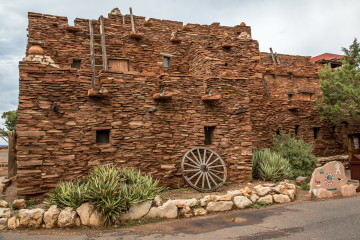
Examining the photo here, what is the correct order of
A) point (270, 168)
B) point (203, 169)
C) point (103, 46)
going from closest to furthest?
point (203, 169) → point (270, 168) → point (103, 46)

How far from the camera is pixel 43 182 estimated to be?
7.11 meters

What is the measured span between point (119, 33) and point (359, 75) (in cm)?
1169

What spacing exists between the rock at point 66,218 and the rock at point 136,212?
0.99 metres

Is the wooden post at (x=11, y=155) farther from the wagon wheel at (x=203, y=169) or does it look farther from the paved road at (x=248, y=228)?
the wagon wheel at (x=203, y=169)

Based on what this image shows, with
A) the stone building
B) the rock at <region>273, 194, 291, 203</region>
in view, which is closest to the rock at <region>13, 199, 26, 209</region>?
the stone building

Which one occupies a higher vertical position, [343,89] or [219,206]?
[343,89]

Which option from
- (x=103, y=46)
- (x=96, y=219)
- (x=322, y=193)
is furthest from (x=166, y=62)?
(x=96, y=219)

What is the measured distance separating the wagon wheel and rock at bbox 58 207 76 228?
11.4ft

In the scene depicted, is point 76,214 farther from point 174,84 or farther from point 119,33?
point 119,33

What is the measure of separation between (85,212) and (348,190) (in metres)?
7.48

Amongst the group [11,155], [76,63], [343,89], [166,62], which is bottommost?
[11,155]

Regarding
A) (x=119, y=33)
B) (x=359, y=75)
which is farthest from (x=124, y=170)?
(x=359, y=75)

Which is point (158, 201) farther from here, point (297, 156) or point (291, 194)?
point (297, 156)

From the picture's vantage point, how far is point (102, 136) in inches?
317
